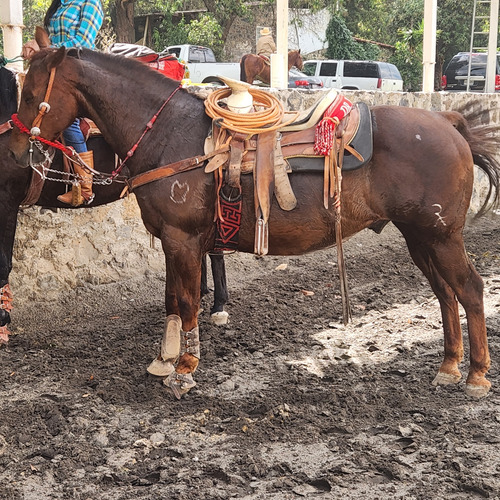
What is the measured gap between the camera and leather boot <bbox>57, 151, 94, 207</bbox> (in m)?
5.09

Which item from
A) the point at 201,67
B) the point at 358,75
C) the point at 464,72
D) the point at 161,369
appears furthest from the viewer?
the point at 358,75

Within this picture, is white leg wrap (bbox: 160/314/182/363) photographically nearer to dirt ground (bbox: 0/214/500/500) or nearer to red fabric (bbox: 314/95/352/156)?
dirt ground (bbox: 0/214/500/500)

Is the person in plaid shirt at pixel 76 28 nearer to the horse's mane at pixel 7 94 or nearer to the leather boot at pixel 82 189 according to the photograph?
the leather boot at pixel 82 189

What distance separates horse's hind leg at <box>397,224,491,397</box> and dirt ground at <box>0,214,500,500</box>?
0.12 metres

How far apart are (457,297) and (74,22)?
3351 mm

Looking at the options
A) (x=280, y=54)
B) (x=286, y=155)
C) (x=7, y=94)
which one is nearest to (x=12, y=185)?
(x=7, y=94)

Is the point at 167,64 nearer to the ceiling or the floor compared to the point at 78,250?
nearer to the ceiling

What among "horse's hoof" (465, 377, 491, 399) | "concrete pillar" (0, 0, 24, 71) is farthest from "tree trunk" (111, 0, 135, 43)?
"horse's hoof" (465, 377, 491, 399)

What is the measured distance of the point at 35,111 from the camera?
13.3ft

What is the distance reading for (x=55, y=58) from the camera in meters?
4.00

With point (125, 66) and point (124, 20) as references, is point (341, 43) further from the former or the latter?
point (125, 66)

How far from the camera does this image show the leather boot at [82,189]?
201 inches

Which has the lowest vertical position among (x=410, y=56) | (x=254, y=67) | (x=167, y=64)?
(x=410, y=56)

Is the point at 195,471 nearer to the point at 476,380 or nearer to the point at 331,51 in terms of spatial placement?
the point at 476,380
